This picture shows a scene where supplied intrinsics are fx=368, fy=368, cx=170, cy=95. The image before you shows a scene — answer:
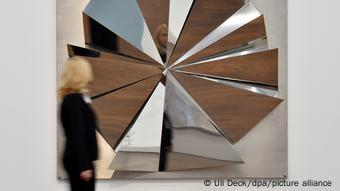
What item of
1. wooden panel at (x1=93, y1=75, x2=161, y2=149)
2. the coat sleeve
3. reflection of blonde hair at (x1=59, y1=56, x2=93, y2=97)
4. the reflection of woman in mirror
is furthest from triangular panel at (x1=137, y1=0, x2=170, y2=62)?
the coat sleeve

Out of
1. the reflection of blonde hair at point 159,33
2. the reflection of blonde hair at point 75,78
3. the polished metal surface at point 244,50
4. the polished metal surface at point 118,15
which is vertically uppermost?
the polished metal surface at point 118,15

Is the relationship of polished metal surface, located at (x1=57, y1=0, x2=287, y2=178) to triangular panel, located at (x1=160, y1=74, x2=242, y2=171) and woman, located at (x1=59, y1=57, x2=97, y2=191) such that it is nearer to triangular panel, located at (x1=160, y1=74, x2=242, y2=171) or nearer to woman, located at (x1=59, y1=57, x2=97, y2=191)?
triangular panel, located at (x1=160, y1=74, x2=242, y2=171)

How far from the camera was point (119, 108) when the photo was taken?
2.48 meters

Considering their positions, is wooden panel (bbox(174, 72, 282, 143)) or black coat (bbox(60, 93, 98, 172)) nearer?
black coat (bbox(60, 93, 98, 172))

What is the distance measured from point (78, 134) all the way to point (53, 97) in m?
0.85

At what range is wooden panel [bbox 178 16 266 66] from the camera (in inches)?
98.2

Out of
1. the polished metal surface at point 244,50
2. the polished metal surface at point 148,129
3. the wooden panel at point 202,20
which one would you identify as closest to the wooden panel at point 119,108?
the polished metal surface at point 148,129

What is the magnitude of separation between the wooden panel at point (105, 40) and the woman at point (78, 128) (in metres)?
0.60

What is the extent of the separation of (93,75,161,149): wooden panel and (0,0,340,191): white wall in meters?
0.33

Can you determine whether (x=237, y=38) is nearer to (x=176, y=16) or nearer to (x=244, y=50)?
(x=244, y=50)

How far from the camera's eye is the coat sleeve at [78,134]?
5.79 feet

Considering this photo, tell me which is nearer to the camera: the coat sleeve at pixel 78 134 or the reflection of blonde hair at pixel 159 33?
the coat sleeve at pixel 78 134

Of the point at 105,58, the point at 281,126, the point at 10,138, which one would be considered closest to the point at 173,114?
the point at 105,58

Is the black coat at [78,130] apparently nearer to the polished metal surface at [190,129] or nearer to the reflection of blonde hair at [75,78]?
the reflection of blonde hair at [75,78]
